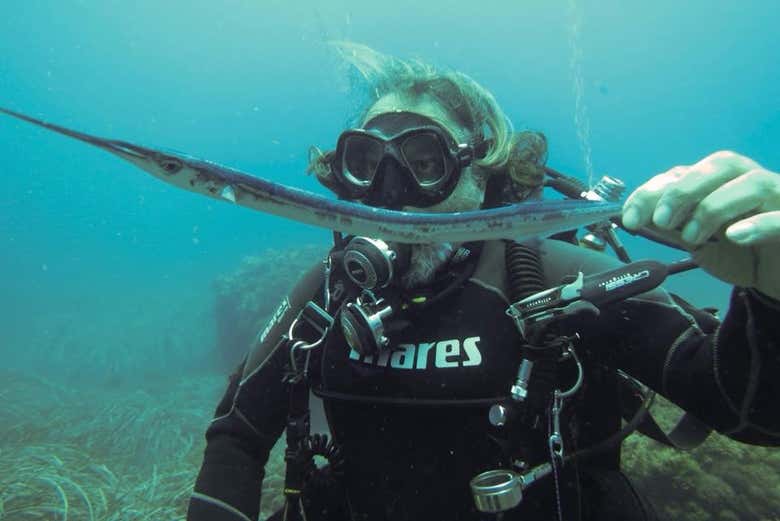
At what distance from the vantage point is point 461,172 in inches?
109

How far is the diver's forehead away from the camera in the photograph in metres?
2.97

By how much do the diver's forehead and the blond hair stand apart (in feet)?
0.17

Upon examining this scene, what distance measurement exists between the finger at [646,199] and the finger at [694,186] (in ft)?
0.13

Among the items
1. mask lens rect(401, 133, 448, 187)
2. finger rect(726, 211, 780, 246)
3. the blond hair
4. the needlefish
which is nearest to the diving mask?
mask lens rect(401, 133, 448, 187)

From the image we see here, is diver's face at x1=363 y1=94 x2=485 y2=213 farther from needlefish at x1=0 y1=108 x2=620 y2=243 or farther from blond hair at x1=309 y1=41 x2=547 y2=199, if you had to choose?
needlefish at x1=0 y1=108 x2=620 y2=243

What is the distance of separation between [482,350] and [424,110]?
184 cm

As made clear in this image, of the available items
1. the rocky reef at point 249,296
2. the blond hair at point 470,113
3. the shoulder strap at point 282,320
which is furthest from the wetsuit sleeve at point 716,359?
the rocky reef at point 249,296

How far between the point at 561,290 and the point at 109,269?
4096 inches

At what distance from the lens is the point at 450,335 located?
2.41 m

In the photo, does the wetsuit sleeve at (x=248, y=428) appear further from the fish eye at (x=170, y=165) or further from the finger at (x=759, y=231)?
the finger at (x=759, y=231)

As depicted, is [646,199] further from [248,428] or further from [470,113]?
[248,428]

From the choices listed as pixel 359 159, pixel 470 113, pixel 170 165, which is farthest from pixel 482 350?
pixel 470 113

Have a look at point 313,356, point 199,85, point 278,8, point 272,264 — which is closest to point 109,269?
point 199,85

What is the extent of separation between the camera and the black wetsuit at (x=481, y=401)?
183cm
